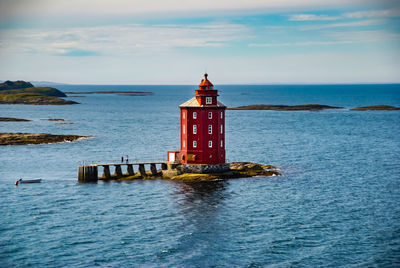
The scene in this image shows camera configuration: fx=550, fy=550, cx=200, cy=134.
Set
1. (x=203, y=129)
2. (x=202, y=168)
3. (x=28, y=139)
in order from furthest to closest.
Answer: (x=28, y=139) < (x=203, y=129) < (x=202, y=168)

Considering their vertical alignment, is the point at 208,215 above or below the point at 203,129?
below

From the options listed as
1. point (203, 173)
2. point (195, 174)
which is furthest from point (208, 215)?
point (203, 173)

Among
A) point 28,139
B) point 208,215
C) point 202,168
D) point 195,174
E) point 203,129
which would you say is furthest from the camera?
point 28,139

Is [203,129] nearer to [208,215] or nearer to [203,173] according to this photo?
[203,173]

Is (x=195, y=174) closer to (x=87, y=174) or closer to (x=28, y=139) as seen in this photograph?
(x=87, y=174)

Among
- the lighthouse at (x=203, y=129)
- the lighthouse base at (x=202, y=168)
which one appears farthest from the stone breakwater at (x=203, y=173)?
the lighthouse at (x=203, y=129)

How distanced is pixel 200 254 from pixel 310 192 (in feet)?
75.5

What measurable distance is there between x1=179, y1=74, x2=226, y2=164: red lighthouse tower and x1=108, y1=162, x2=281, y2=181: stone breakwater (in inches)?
32.3

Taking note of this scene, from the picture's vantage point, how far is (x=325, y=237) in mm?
43812

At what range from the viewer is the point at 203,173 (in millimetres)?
66000

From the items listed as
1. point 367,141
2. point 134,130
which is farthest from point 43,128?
point 367,141

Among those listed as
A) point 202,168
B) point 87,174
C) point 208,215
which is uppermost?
point 202,168

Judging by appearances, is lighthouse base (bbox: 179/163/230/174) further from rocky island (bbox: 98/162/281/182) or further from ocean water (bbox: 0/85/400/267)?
ocean water (bbox: 0/85/400/267)

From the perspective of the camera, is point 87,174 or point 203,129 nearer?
point 87,174
